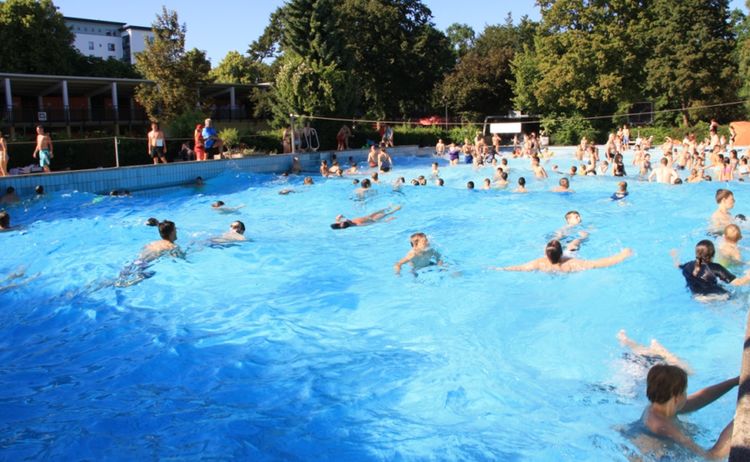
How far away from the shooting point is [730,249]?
7738mm

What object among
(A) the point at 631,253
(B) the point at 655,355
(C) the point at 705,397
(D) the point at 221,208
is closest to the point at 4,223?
(D) the point at 221,208

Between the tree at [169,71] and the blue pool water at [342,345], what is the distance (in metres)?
12.8

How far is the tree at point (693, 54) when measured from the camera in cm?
3631

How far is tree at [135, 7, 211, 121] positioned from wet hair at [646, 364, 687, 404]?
22.9 meters

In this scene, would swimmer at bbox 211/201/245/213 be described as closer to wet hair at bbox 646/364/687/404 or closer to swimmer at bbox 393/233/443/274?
swimmer at bbox 393/233/443/274

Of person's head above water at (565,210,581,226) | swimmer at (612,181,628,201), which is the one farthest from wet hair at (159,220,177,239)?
swimmer at (612,181,628,201)

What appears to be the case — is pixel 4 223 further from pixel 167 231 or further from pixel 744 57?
pixel 744 57

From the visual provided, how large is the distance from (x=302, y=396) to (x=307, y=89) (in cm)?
2444

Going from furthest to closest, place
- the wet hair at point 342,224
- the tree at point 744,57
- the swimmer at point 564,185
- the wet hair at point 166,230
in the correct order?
1. the tree at point 744,57
2. the swimmer at point 564,185
3. the wet hair at point 342,224
4. the wet hair at point 166,230

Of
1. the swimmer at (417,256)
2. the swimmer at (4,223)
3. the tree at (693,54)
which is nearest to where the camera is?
the swimmer at (417,256)

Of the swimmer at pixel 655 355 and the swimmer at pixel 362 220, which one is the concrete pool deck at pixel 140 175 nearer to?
the swimmer at pixel 362 220

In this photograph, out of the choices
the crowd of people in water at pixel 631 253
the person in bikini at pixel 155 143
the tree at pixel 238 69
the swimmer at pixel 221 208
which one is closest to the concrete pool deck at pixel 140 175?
the person in bikini at pixel 155 143

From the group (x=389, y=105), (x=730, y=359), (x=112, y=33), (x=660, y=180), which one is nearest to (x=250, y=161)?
(x=660, y=180)

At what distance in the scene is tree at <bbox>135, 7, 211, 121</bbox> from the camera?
2319 centimetres
